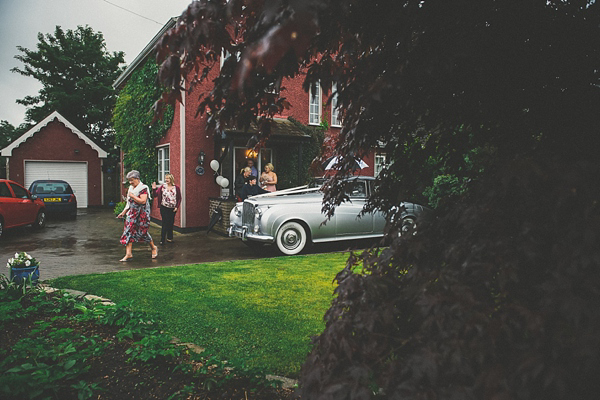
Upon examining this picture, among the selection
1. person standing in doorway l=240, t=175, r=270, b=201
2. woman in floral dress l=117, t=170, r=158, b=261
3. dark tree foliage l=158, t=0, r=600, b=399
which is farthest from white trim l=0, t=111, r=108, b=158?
dark tree foliage l=158, t=0, r=600, b=399

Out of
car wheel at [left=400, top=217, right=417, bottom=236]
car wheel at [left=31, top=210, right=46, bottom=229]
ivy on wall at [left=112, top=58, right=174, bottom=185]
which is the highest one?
ivy on wall at [left=112, top=58, right=174, bottom=185]

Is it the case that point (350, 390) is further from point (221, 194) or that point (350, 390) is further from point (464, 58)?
point (221, 194)

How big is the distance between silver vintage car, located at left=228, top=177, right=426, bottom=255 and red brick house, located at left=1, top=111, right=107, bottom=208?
19.5m

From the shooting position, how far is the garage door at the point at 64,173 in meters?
24.1

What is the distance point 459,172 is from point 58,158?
27176mm

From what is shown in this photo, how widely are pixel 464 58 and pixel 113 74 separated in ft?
140

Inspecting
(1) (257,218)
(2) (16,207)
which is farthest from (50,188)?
(1) (257,218)

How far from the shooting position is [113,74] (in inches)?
1534

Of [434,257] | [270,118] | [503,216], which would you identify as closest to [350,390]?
[434,257]

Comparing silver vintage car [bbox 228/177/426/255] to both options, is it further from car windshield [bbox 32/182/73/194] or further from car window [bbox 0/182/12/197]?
car windshield [bbox 32/182/73/194]

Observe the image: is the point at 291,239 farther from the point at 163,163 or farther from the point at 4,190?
the point at 4,190

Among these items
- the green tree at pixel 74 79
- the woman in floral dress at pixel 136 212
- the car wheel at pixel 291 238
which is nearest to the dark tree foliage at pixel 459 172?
the woman in floral dress at pixel 136 212

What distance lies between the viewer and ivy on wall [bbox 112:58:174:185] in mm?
14969

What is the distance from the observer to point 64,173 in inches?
987
